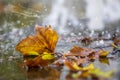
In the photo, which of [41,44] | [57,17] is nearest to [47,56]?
[41,44]

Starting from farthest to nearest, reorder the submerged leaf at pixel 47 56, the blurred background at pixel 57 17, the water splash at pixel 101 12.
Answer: the water splash at pixel 101 12 < the blurred background at pixel 57 17 < the submerged leaf at pixel 47 56

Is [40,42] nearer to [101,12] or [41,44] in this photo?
[41,44]

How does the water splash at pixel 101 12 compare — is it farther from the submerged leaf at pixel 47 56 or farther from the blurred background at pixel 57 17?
the submerged leaf at pixel 47 56

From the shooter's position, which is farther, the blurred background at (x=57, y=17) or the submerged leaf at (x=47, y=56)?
the blurred background at (x=57, y=17)

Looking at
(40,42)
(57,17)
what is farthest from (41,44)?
(57,17)

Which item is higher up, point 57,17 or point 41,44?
point 57,17

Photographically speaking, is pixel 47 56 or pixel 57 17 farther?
pixel 57 17

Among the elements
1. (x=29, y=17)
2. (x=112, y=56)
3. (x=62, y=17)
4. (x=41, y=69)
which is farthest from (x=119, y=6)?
(x=41, y=69)

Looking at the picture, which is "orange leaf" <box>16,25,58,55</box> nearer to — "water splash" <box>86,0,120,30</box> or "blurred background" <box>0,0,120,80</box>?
"blurred background" <box>0,0,120,80</box>

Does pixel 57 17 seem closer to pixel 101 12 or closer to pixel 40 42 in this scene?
pixel 101 12

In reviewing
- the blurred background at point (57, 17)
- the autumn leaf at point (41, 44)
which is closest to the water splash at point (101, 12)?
the blurred background at point (57, 17)
